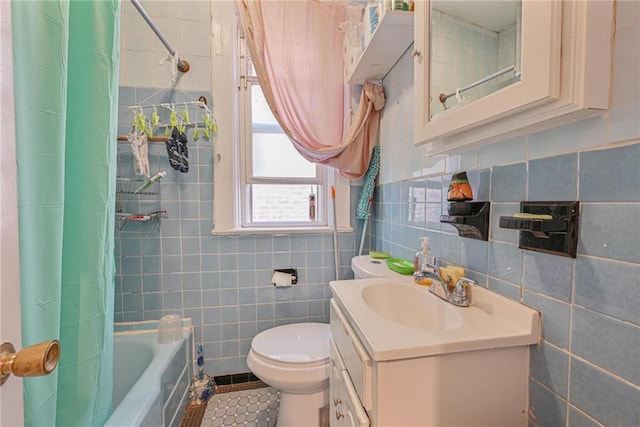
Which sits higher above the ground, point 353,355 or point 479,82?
point 479,82

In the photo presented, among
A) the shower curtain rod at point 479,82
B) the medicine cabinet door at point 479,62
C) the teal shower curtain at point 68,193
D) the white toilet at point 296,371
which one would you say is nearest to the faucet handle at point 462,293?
the medicine cabinet door at point 479,62

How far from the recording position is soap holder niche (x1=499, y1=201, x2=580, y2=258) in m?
0.58

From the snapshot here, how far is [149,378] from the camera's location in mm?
1142

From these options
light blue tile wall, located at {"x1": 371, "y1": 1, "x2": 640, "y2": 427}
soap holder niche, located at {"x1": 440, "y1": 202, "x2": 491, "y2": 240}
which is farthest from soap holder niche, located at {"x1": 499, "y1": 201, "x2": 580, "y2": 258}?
soap holder niche, located at {"x1": 440, "y1": 202, "x2": 491, "y2": 240}

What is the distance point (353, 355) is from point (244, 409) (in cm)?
114

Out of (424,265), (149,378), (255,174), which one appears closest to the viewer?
(424,265)

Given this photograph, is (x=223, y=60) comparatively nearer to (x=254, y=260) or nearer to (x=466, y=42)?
(x=254, y=260)

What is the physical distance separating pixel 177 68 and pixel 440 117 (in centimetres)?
152

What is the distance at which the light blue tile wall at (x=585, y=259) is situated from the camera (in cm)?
49

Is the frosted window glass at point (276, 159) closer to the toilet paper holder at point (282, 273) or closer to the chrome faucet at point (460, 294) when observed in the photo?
the toilet paper holder at point (282, 273)

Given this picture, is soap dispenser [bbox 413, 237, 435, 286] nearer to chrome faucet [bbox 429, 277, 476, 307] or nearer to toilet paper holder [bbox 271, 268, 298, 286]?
chrome faucet [bbox 429, 277, 476, 307]

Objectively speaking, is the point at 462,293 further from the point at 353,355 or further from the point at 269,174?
the point at 269,174

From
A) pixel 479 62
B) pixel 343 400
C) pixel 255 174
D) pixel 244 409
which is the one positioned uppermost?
pixel 479 62

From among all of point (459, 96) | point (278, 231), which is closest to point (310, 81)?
point (278, 231)
